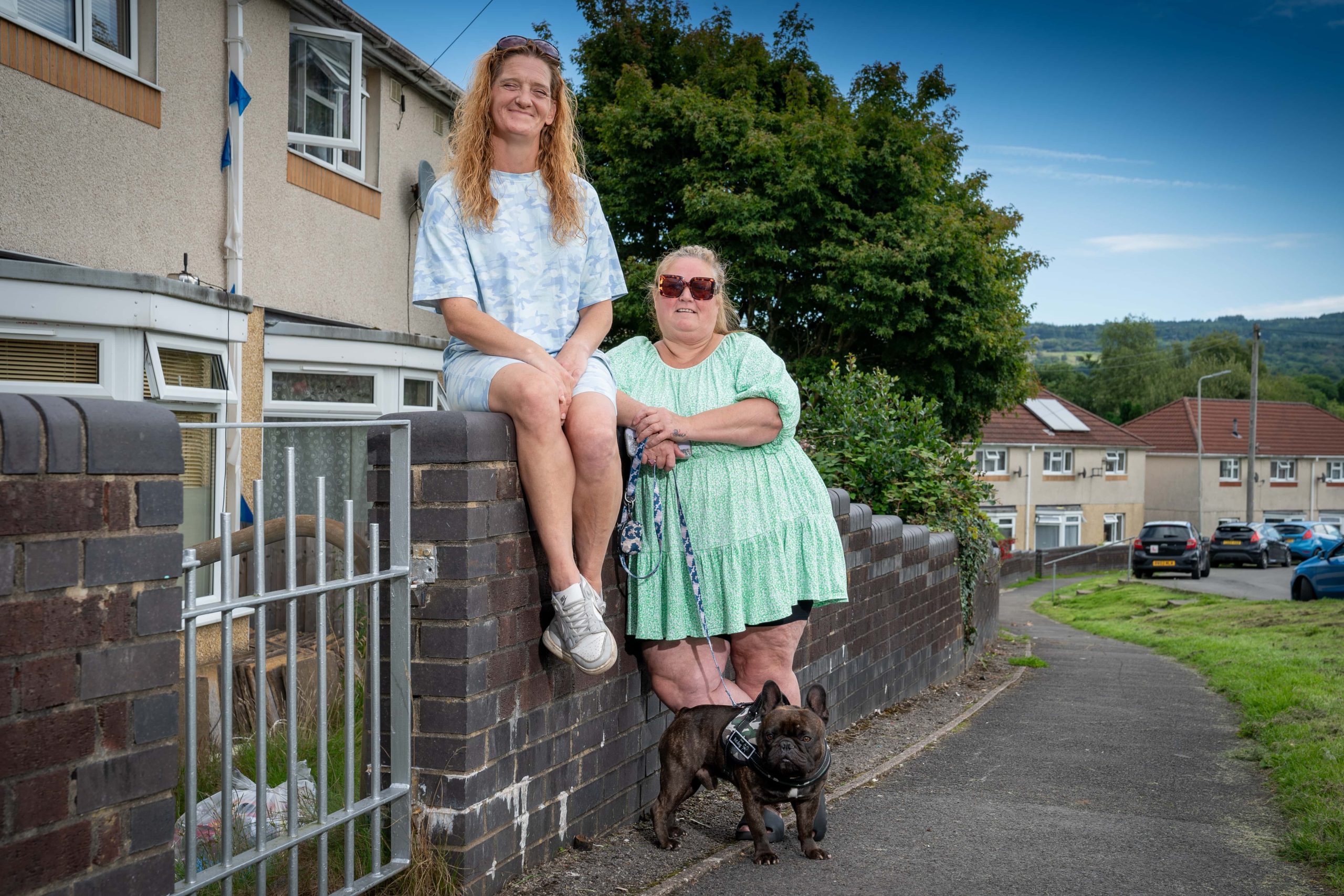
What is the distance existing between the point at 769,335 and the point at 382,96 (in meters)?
9.49

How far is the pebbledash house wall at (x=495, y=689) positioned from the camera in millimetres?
3340

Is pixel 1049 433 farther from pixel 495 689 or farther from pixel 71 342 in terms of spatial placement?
pixel 495 689

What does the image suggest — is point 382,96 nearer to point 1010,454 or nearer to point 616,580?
point 616,580

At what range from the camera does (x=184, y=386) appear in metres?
8.66

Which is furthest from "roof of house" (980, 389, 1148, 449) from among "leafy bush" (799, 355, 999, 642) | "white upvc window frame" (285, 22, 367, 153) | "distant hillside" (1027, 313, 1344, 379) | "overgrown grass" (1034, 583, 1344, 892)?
"distant hillside" (1027, 313, 1344, 379)

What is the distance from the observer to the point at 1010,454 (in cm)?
4541

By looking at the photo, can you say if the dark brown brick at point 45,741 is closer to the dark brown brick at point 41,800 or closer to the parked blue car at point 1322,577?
the dark brown brick at point 41,800

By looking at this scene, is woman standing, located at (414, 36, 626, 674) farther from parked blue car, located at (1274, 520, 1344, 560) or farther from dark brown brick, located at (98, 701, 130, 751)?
parked blue car, located at (1274, 520, 1344, 560)

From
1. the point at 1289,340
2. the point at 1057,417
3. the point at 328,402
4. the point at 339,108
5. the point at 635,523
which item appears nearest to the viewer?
the point at 635,523

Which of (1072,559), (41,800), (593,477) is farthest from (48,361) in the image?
(1072,559)

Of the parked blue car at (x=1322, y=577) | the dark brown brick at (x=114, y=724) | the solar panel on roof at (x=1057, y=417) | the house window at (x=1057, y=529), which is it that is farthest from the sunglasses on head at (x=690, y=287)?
the solar panel on roof at (x=1057, y=417)

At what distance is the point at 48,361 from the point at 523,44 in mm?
5201

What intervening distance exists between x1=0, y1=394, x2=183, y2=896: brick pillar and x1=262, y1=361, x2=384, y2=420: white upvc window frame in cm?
800

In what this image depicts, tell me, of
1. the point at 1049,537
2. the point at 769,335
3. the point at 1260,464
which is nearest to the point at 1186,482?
the point at 1260,464
